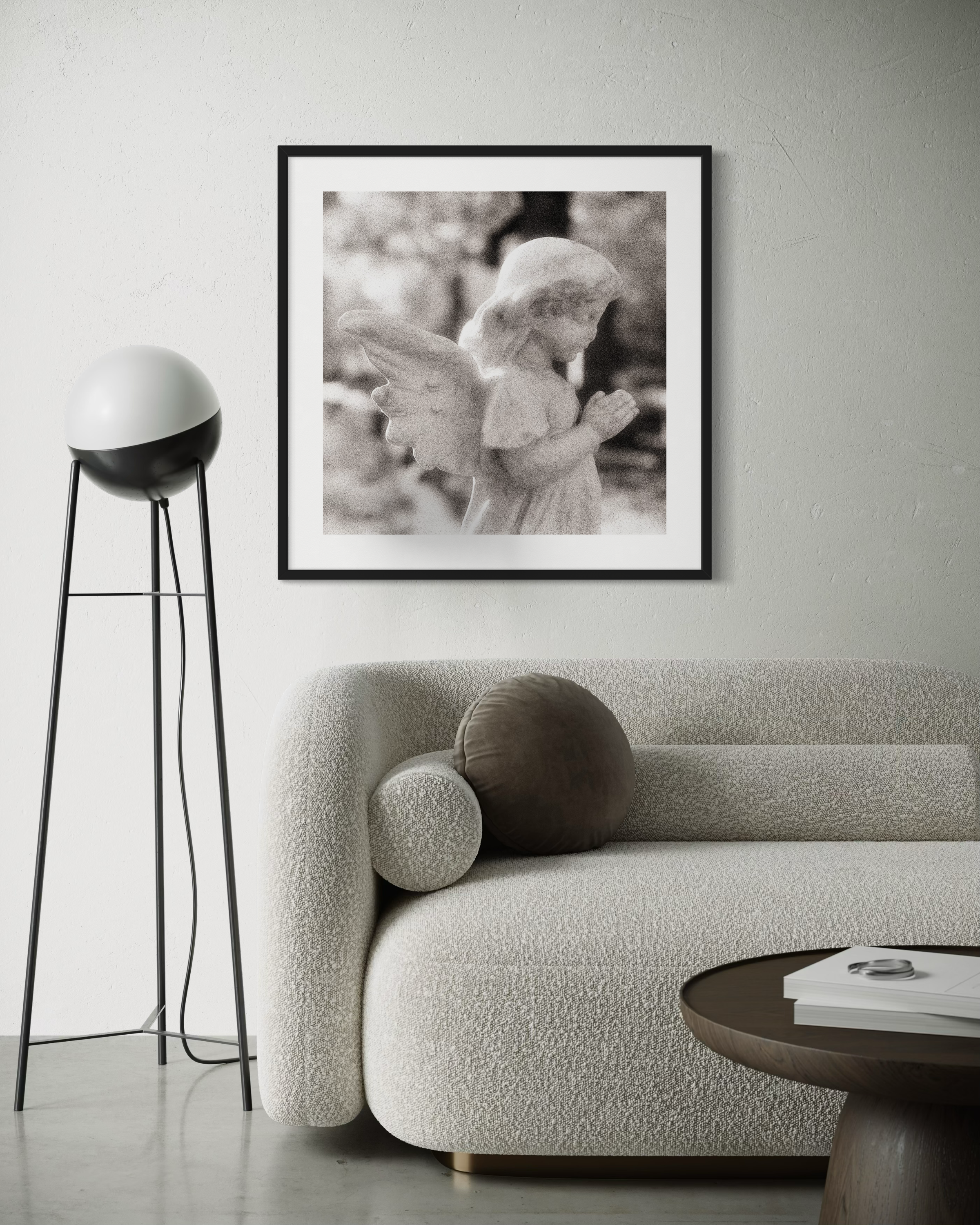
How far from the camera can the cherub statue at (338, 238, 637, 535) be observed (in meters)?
2.68

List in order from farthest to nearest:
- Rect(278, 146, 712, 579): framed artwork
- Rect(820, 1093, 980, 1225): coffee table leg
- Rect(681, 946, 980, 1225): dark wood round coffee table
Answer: Rect(278, 146, 712, 579): framed artwork, Rect(820, 1093, 980, 1225): coffee table leg, Rect(681, 946, 980, 1225): dark wood round coffee table

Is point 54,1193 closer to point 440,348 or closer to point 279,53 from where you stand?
point 440,348

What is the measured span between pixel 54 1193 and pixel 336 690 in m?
0.88

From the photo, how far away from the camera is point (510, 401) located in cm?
269

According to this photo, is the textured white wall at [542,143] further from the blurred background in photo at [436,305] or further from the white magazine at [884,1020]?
the white magazine at [884,1020]

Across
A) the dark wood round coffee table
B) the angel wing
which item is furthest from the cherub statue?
the dark wood round coffee table

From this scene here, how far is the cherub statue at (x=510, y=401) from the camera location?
268 cm

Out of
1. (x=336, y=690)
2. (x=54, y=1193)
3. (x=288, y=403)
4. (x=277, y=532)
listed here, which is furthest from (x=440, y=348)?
(x=54, y=1193)

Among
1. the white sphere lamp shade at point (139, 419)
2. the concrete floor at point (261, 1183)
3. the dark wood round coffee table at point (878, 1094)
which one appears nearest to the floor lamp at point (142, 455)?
the white sphere lamp shade at point (139, 419)

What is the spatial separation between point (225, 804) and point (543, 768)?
23.8 inches

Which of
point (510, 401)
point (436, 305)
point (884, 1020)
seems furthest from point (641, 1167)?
point (436, 305)

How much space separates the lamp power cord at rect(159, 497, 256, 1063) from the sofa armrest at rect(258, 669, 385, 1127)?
0.60 meters

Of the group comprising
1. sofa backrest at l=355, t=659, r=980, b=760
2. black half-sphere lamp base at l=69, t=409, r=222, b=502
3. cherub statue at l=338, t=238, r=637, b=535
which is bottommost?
sofa backrest at l=355, t=659, r=980, b=760

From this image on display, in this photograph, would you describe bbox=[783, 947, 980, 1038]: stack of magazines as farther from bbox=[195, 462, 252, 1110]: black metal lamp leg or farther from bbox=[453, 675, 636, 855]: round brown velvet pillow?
bbox=[195, 462, 252, 1110]: black metal lamp leg
